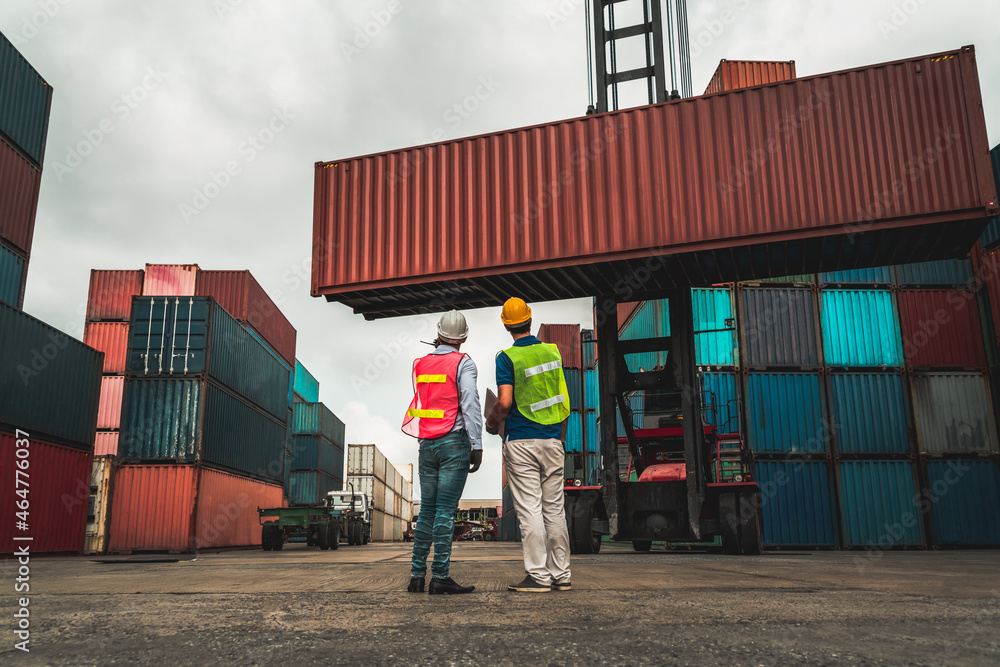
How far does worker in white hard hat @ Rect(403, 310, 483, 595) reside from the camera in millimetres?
4141

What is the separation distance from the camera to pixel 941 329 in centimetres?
1775

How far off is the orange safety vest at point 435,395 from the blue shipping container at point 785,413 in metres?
14.3

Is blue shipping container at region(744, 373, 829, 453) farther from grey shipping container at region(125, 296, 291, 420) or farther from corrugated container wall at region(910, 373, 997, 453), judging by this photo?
grey shipping container at region(125, 296, 291, 420)

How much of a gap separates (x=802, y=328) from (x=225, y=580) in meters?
16.1

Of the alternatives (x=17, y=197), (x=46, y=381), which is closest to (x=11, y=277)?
(x=17, y=197)

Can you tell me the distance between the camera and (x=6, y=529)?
490 inches

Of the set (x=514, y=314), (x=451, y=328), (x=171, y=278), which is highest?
(x=171, y=278)

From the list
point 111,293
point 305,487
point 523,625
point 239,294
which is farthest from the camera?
point 305,487

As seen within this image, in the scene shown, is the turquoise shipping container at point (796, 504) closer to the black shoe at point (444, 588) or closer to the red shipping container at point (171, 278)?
the black shoe at point (444, 588)

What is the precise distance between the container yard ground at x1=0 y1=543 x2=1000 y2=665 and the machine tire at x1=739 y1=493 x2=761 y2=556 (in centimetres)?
574

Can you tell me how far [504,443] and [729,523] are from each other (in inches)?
260

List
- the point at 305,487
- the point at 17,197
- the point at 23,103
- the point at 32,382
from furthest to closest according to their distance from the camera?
the point at 305,487, the point at 23,103, the point at 17,197, the point at 32,382

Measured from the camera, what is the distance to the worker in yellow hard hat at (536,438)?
14.1 feet

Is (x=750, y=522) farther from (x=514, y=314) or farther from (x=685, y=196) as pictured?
(x=514, y=314)
